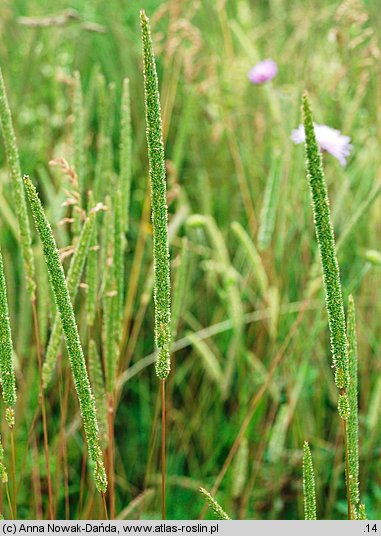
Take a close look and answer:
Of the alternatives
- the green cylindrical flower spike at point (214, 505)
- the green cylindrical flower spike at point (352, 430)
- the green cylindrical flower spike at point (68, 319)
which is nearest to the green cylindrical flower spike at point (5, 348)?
the green cylindrical flower spike at point (68, 319)

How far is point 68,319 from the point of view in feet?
1.72

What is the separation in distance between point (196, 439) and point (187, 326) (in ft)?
0.82

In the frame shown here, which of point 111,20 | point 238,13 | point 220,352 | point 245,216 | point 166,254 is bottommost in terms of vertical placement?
point 220,352

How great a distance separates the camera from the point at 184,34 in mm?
1535

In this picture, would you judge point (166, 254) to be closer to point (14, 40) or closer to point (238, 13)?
point (14, 40)

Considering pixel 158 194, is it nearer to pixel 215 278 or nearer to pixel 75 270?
pixel 75 270

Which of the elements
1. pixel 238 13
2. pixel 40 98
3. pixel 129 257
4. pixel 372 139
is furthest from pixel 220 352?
pixel 238 13

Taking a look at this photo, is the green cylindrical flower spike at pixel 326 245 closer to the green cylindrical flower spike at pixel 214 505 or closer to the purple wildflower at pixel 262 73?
the green cylindrical flower spike at pixel 214 505

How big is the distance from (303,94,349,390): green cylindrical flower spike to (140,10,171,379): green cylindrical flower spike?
11 cm

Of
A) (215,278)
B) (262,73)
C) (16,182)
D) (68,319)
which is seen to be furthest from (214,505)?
(262,73)

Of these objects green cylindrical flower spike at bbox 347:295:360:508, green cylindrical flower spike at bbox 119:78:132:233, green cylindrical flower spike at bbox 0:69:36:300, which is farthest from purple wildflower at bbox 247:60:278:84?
green cylindrical flower spike at bbox 347:295:360:508

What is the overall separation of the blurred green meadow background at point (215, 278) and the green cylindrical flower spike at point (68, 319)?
35cm

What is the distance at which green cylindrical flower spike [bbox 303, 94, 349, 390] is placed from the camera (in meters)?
0.47

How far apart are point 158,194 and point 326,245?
4.9 inches
